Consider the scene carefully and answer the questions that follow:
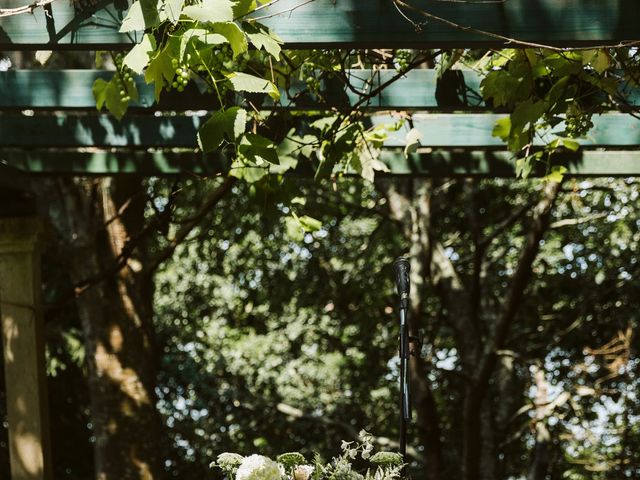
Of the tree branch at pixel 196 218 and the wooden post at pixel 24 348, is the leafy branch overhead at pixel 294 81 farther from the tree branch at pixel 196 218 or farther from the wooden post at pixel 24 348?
the wooden post at pixel 24 348

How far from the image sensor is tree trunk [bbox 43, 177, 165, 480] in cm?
507

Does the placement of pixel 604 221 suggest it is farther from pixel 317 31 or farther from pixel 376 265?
pixel 317 31

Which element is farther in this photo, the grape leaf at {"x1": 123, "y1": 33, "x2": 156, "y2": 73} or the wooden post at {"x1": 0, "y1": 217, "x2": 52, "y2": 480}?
the wooden post at {"x1": 0, "y1": 217, "x2": 52, "y2": 480}

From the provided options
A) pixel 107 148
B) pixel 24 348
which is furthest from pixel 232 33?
pixel 24 348

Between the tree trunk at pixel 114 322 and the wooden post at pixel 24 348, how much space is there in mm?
721

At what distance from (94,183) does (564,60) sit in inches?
136

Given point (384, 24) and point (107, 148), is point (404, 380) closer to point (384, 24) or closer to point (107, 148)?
point (384, 24)

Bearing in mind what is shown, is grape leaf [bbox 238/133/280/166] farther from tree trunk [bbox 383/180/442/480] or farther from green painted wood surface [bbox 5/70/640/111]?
tree trunk [bbox 383/180/442/480]

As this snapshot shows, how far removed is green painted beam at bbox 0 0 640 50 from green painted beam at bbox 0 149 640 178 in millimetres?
1891

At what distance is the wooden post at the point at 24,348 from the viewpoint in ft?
13.4

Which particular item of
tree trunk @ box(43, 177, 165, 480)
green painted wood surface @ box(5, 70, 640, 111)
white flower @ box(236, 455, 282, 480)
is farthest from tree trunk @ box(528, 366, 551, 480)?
white flower @ box(236, 455, 282, 480)

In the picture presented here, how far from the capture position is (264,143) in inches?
90.6

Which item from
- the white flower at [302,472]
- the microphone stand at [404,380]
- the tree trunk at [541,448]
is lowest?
the white flower at [302,472]

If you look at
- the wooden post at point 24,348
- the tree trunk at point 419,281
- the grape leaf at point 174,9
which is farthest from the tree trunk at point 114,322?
the grape leaf at point 174,9
